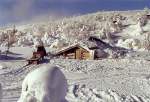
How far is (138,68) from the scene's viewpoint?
2361cm

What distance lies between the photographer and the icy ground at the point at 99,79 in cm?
1580

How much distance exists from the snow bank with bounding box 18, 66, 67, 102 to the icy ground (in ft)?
41.7

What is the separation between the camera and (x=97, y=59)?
28094mm

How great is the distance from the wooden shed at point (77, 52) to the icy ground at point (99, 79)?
2005 mm

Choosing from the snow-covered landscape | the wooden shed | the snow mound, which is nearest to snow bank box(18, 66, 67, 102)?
the snow-covered landscape

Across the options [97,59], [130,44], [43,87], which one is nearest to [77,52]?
[97,59]

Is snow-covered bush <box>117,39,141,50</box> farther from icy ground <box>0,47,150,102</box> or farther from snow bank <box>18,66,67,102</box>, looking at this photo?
snow bank <box>18,66,67,102</box>

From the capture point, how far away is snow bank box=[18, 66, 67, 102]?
965 millimetres

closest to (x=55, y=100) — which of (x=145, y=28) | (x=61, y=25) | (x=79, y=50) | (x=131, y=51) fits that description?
(x=79, y=50)

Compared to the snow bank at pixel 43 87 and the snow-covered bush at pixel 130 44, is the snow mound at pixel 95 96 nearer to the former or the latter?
the snow bank at pixel 43 87

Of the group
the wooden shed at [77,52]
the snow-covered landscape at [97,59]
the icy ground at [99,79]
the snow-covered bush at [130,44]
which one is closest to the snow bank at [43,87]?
the snow-covered landscape at [97,59]

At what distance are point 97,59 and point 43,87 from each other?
89.2ft

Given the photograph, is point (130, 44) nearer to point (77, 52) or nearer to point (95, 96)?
point (77, 52)

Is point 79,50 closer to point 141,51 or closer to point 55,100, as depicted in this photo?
point 141,51
